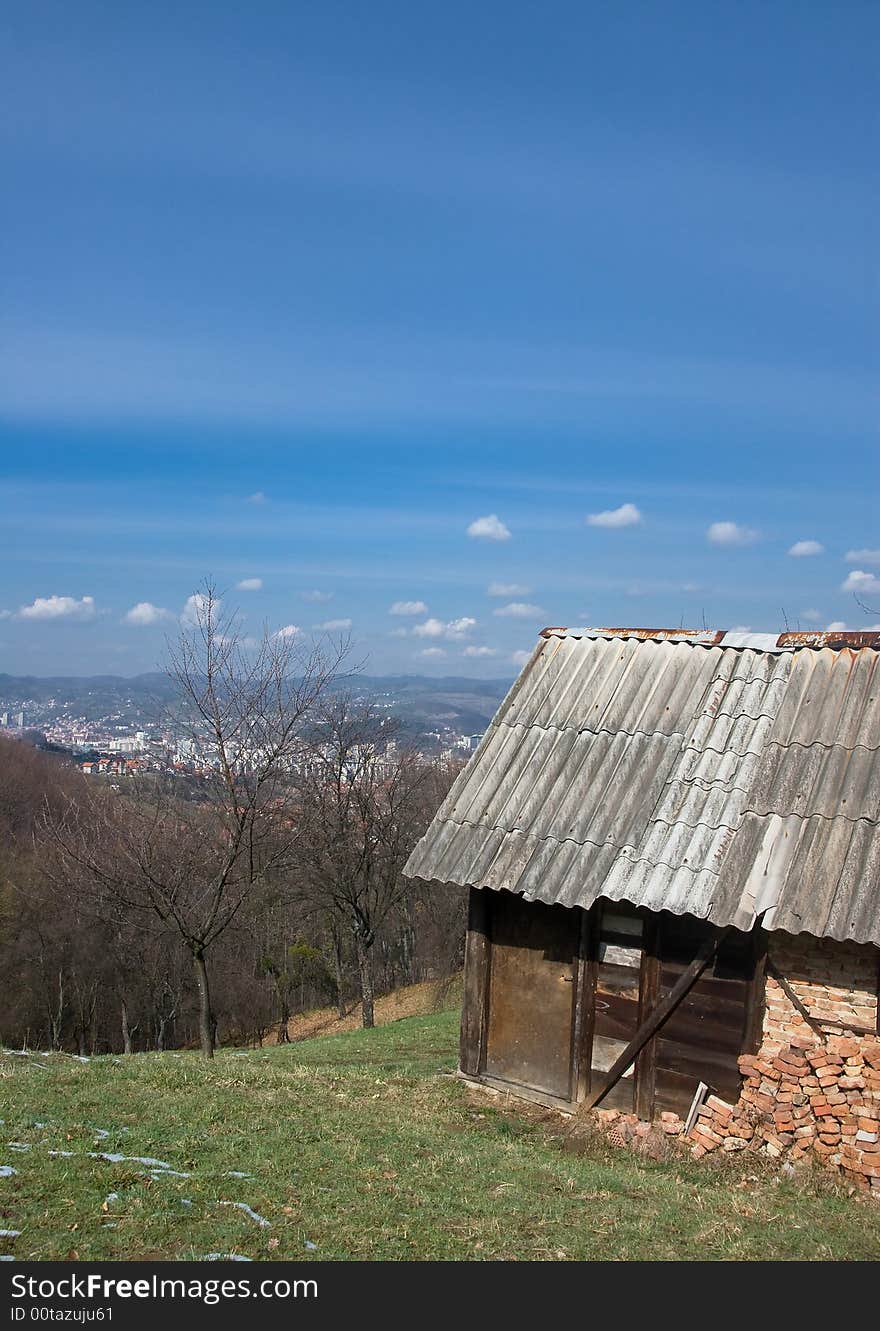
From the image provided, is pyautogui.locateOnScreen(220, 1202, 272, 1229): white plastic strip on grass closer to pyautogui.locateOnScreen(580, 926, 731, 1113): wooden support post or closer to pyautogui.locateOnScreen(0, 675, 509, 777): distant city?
pyautogui.locateOnScreen(580, 926, 731, 1113): wooden support post

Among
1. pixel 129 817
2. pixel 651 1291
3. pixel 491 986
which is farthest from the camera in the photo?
pixel 129 817

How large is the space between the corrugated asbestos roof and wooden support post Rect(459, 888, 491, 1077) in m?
0.80

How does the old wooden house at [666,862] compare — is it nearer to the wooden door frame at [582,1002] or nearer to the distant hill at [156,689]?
the wooden door frame at [582,1002]

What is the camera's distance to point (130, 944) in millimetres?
37469

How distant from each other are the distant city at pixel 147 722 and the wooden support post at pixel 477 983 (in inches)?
182

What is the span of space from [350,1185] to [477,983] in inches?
157

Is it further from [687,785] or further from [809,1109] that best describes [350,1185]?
[687,785]

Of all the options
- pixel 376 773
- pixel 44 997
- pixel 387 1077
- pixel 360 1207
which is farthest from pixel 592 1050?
pixel 44 997

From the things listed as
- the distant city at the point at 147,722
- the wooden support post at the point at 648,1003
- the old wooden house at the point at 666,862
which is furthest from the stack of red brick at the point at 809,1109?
the distant city at the point at 147,722

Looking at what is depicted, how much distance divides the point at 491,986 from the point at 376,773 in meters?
17.2

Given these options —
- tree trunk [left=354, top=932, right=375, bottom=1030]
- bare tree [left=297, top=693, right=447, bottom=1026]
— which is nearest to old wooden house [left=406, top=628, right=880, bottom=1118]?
bare tree [left=297, top=693, right=447, bottom=1026]

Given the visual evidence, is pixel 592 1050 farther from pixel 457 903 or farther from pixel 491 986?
pixel 457 903

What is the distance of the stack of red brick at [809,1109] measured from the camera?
26.2 ft

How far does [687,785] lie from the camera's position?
962 cm
